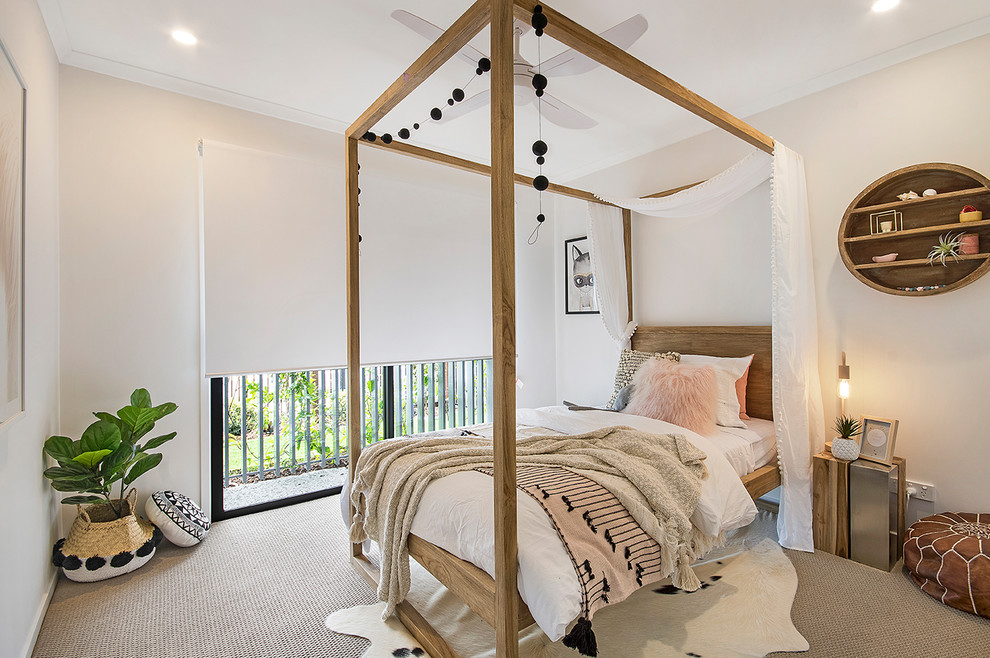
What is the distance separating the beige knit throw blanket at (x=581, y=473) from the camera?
6.15 feet

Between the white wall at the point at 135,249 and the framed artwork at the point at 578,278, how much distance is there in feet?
9.28

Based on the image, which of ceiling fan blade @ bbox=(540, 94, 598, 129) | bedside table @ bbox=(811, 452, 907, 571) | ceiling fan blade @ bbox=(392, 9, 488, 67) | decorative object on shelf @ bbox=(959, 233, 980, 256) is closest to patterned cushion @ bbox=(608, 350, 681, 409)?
bedside table @ bbox=(811, 452, 907, 571)

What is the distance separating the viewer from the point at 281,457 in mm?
3904

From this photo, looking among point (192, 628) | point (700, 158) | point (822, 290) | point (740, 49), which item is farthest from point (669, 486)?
point (700, 158)

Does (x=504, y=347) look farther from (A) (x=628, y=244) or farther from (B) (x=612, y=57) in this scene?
(A) (x=628, y=244)

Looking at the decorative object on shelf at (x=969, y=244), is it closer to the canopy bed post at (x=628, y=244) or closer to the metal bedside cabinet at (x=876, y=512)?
the metal bedside cabinet at (x=876, y=512)

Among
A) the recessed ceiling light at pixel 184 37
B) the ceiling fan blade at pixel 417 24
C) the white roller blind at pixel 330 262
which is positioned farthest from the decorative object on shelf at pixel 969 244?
the recessed ceiling light at pixel 184 37

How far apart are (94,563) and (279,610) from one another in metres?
1.07

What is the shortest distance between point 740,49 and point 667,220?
1.40 meters

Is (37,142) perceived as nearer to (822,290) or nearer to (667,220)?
(667,220)

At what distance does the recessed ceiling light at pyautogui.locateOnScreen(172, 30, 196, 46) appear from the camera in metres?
2.51

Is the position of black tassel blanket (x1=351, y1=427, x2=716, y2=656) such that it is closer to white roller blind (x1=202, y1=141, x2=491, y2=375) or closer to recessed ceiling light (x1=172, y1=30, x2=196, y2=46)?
white roller blind (x1=202, y1=141, x2=491, y2=375)

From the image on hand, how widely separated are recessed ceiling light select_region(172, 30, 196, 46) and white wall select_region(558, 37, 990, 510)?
350 centimetres

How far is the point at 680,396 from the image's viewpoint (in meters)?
2.85
